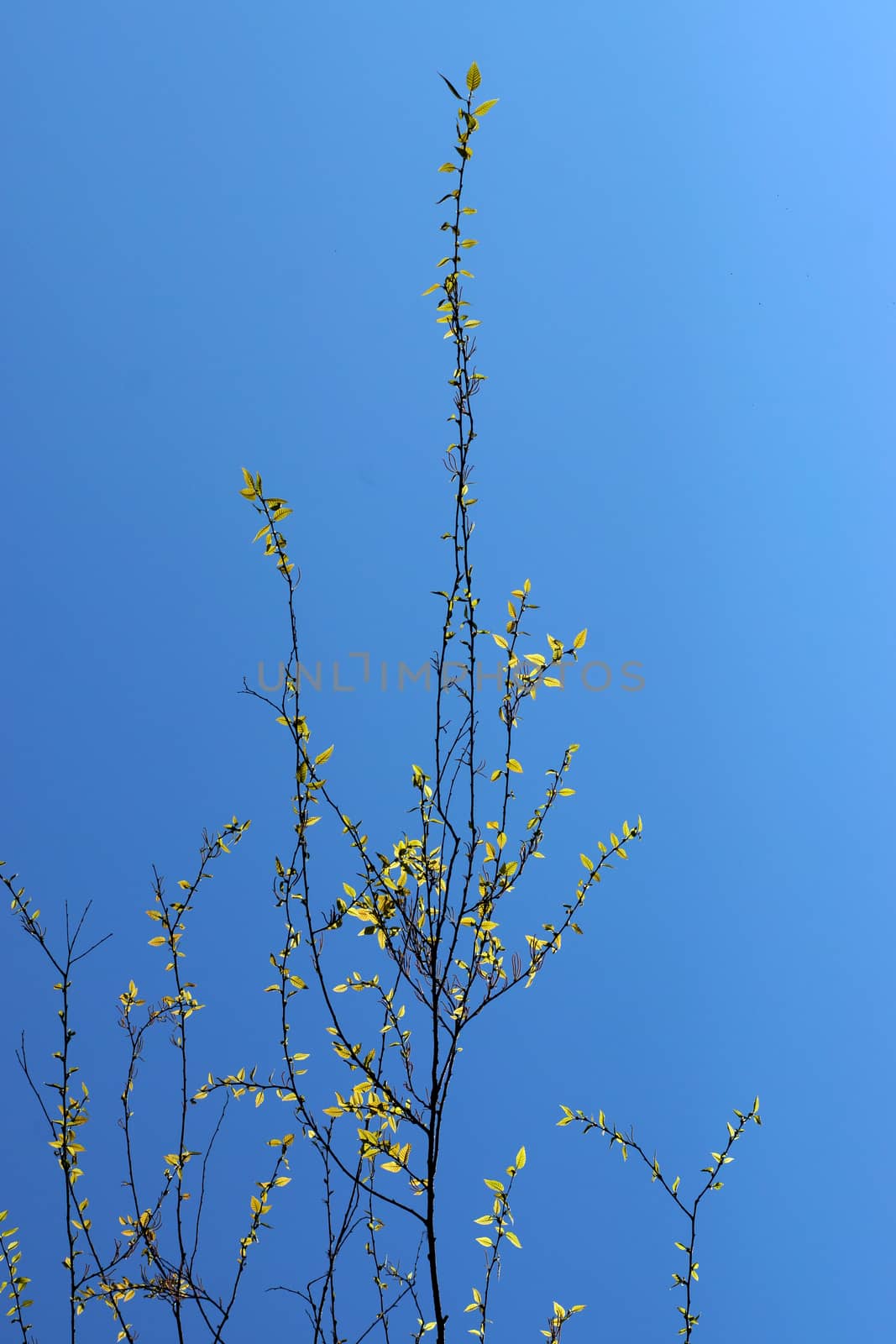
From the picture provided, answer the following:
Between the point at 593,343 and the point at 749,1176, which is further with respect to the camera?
the point at 593,343

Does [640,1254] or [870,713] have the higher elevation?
[870,713]

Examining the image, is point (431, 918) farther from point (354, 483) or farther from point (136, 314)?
point (136, 314)

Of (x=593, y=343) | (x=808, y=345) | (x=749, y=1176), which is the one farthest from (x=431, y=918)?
(x=808, y=345)

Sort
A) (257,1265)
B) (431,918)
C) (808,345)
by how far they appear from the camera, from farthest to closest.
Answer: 1. (808,345)
2. (257,1265)
3. (431,918)

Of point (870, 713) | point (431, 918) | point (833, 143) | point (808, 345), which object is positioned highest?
point (833, 143)

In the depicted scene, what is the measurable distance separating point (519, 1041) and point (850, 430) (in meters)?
1.68

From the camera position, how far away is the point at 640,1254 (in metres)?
2.04

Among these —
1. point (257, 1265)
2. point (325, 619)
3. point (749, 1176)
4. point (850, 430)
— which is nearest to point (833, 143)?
point (850, 430)

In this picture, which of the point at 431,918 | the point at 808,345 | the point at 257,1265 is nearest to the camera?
the point at 431,918

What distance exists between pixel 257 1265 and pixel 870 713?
6.35 feet

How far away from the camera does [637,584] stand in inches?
84.6

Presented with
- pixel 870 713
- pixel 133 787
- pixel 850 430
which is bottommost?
pixel 133 787

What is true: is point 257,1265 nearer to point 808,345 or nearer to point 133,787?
point 133,787

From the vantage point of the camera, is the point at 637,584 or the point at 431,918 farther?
the point at 637,584
